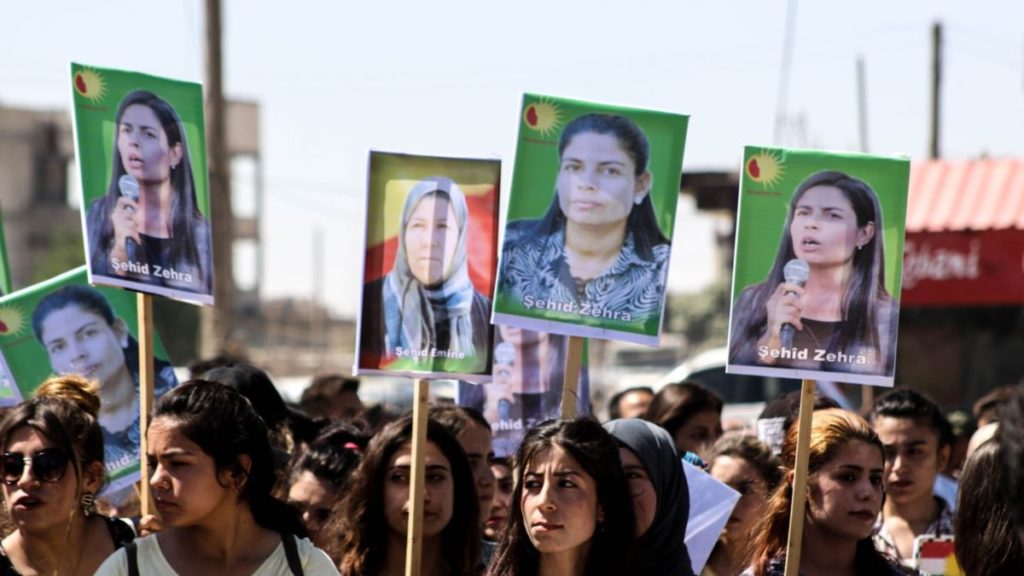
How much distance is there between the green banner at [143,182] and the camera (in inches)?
237

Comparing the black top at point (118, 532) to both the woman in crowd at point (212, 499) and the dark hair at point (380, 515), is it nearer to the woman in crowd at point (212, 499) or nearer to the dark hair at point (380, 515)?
the dark hair at point (380, 515)

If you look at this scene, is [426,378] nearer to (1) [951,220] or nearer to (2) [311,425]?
(2) [311,425]

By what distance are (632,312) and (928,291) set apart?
478 inches

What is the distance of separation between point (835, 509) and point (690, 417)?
2.60 metres

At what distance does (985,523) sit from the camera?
4.10m

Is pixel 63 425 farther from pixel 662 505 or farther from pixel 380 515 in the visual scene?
pixel 662 505

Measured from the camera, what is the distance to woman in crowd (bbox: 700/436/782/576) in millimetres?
6441

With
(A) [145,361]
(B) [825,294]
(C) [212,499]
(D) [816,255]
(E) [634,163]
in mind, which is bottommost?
(C) [212,499]

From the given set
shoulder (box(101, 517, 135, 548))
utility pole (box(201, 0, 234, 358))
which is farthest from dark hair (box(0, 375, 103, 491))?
utility pole (box(201, 0, 234, 358))

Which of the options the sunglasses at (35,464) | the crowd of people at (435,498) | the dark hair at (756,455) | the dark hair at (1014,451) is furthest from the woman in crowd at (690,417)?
the dark hair at (1014,451)

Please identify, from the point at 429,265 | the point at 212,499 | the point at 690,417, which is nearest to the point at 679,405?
the point at 690,417

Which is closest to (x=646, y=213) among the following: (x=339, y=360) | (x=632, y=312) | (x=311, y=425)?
(x=632, y=312)

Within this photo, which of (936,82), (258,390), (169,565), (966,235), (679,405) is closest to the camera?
(169,565)

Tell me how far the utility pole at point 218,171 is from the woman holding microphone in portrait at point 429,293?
1161 centimetres
